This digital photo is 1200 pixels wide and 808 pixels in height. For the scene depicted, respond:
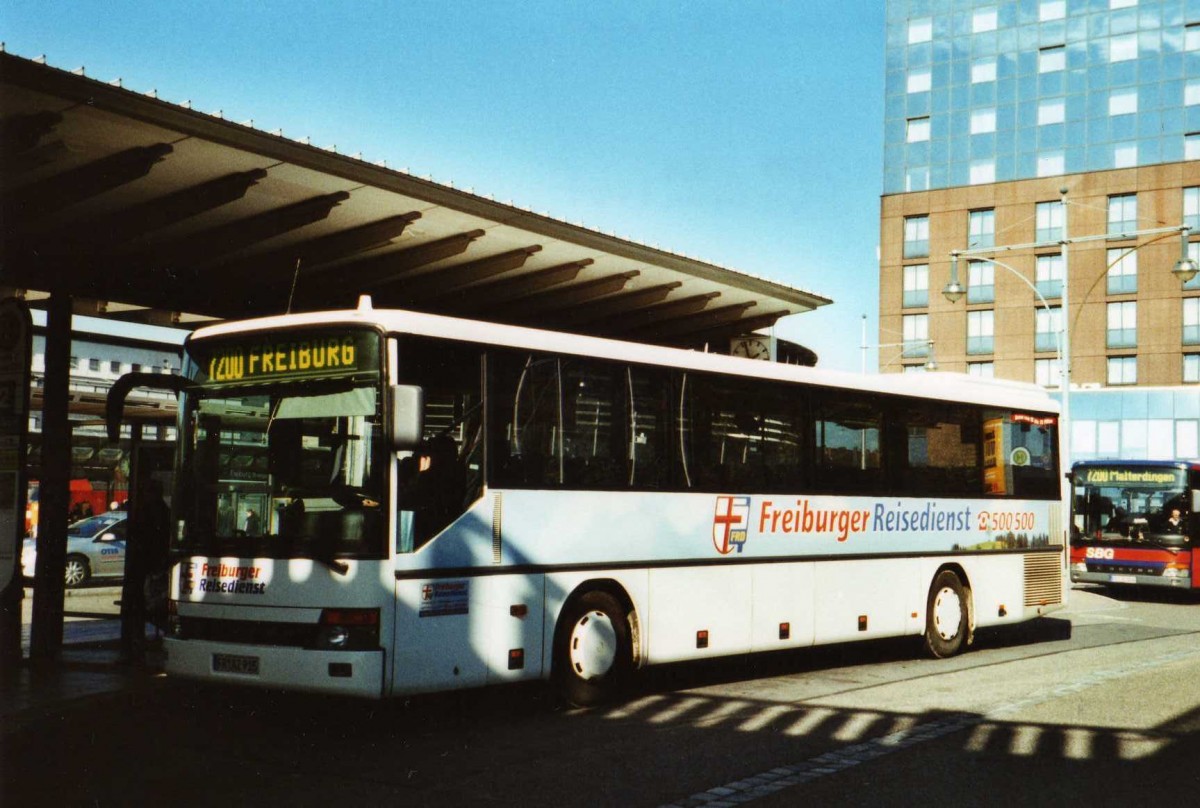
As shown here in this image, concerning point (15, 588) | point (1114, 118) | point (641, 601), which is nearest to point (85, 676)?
point (15, 588)

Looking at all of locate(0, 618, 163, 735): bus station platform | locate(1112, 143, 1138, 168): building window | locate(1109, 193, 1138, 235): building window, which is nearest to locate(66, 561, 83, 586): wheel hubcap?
locate(0, 618, 163, 735): bus station platform

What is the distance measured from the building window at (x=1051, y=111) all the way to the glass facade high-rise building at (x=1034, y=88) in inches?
2.2

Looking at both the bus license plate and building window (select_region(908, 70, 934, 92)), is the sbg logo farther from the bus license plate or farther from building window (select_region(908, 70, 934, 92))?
building window (select_region(908, 70, 934, 92))

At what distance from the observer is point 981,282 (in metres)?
72.8

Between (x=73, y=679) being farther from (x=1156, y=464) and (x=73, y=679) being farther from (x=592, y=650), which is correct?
(x=1156, y=464)

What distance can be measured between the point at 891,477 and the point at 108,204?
8.36 metres

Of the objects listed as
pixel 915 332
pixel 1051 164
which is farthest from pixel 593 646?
pixel 1051 164

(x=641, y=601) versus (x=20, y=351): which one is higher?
(x=20, y=351)

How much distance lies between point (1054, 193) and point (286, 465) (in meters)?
69.2

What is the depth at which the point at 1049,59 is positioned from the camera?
7231 cm

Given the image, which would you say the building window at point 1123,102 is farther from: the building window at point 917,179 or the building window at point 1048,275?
the building window at point 917,179

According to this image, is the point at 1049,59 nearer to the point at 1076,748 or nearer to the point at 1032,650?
the point at 1032,650

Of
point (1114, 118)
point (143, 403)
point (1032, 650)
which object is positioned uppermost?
point (1114, 118)

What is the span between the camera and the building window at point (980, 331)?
238 ft
